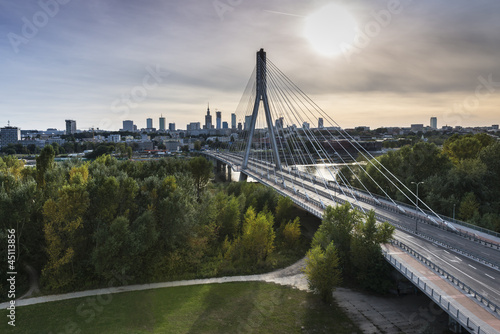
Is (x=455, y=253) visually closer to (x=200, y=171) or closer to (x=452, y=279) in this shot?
(x=452, y=279)

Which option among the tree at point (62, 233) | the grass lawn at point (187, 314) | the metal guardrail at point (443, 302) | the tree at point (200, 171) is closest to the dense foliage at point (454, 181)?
the metal guardrail at point (443, 302)

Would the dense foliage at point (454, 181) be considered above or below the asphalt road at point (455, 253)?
above

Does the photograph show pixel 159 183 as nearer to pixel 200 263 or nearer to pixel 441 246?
pixel 200 263

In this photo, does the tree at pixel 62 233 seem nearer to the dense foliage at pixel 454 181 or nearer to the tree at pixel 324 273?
the tree at pixel 324 273

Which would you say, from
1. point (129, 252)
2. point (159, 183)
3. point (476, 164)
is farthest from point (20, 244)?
point (476, 164)

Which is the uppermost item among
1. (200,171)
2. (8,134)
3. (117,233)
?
(8,134)

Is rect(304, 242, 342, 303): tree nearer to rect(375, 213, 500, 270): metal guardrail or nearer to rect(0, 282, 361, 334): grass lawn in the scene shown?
rect(0, 282, 361, 334): grass lawn

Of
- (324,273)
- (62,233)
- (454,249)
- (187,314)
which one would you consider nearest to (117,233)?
(62,233)
